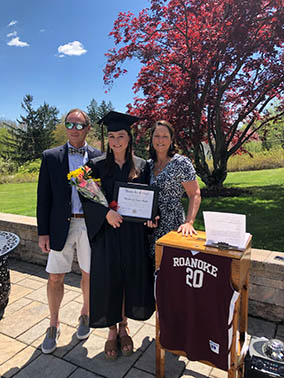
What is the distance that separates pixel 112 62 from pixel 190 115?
266 centimetres

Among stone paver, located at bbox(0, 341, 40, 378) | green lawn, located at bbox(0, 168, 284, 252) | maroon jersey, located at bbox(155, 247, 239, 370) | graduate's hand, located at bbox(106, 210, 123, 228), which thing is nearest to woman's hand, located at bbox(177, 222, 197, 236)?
maroon jersey, located at bbox(155, 247, 239, 370)

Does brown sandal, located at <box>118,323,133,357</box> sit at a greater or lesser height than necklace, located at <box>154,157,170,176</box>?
lesser

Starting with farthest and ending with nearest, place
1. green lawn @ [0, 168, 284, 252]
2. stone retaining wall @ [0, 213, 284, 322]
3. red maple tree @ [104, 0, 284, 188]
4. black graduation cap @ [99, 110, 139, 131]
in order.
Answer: red maple tree @ [104, 0, 284, 188]
green lawn @ [0, 168, 284, 252]
stone retaining wall @ [0, 213, 284, 322]
black graduation cap @ [99, 110, 139, 131]

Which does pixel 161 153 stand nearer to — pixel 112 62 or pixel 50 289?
pixel 50 289

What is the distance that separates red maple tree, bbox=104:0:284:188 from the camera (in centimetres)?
603

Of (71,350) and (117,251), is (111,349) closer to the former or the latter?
(71,350)

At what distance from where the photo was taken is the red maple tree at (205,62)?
603 centimetres

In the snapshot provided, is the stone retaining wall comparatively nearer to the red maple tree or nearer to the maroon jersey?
the maroon jersey

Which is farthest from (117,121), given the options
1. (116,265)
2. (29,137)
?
(29,137)

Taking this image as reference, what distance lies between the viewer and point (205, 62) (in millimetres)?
6660

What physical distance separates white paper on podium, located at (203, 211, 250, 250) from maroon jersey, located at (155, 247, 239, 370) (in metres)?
0.13

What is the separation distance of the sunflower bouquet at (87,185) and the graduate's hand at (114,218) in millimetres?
89

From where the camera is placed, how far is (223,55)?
253 inches

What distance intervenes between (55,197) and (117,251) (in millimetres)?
754
